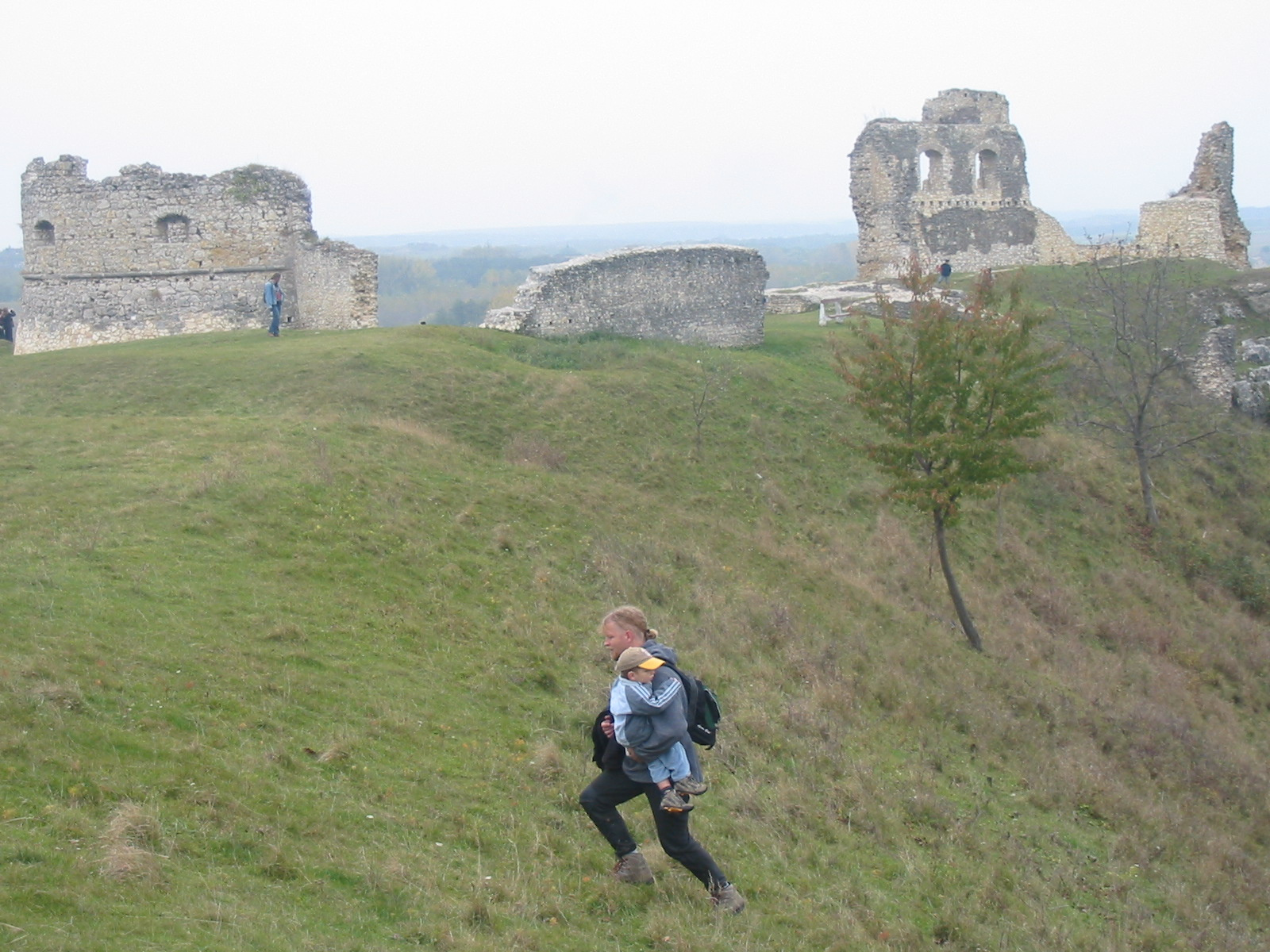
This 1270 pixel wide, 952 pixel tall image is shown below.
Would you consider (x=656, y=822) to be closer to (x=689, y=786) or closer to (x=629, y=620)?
(x=689, y=786)

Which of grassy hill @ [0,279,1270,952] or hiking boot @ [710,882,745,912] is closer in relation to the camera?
grassy hill @ [0,279,1270,952]

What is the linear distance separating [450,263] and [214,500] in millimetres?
125102

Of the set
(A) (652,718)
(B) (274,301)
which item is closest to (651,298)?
(B) (274,301)

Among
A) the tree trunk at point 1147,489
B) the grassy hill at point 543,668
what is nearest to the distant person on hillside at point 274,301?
the grassy hill at point 543,668

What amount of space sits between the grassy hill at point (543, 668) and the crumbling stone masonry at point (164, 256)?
2.73 m

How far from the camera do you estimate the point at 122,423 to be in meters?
16.2

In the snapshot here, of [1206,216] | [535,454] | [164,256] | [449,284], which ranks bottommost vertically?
[535,454]

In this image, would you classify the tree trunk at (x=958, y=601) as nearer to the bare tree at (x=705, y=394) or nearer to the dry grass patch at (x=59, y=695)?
the bare tree at (x=705, y=394)

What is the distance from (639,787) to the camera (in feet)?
20.9

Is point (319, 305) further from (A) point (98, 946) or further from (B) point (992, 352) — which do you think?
(A) point (98, 946)

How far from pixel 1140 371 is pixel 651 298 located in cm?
1307

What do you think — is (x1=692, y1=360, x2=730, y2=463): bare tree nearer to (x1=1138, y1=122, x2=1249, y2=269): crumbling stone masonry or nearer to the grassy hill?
the grassy hill

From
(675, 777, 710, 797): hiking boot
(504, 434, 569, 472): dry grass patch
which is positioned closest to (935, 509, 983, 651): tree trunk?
(504, 434, 569, 472): dry grass patch

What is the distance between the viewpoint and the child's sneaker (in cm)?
610
